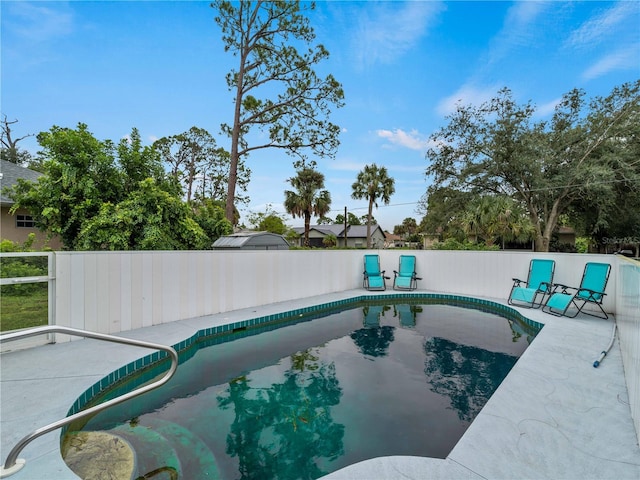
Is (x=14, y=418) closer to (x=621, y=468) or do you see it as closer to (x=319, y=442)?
(x=319, y=442)

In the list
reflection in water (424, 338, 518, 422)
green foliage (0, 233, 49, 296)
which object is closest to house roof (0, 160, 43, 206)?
green foliage (0, 233, 49, 296)

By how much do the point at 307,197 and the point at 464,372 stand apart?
22.2 metres

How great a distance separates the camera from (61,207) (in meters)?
7.75

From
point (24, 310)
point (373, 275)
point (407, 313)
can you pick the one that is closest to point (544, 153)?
point (373, 275)

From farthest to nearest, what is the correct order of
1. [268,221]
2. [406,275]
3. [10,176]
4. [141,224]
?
1. [268,221]
2. [10,176]
3. [406,275]
4. [141,224]

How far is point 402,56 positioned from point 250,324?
917 centimetres

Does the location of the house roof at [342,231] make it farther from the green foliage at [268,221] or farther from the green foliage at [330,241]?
the green foliage at [268,221]

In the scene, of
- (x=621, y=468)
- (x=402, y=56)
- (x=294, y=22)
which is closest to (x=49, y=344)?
(x=621, y=468)

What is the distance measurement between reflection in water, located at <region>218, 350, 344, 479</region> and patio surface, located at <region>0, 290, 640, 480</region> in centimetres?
53

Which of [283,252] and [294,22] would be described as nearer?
[283,252]

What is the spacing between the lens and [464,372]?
13.3ft

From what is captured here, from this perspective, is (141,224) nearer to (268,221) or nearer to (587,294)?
(587,294)

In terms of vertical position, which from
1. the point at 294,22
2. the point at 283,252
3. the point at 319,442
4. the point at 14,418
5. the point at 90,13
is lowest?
the point at 319,442

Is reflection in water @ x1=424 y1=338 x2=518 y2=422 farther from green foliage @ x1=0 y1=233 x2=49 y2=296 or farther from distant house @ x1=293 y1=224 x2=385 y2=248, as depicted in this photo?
distant house @ x1=293 y1=224 x2=385 y2=248
